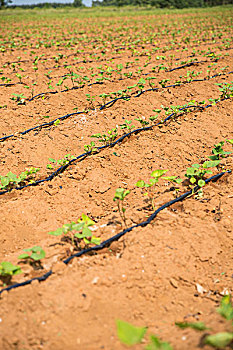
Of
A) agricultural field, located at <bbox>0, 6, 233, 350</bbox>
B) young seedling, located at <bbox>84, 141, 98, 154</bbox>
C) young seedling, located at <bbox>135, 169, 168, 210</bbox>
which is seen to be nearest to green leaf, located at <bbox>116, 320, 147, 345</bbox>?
agricultural field, located at <bbox>0, 6, 233, 350</bbox>

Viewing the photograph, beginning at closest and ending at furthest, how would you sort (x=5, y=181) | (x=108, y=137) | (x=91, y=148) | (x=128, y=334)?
(x=128, y=334)
(x=5, y=181)
(x=91, y=148)
(x=108, y=137)

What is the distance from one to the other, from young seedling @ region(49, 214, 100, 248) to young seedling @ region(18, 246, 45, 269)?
0.19m

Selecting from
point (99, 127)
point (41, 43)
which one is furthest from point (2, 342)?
→ point (41, 43)

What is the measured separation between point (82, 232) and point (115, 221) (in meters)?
0.53

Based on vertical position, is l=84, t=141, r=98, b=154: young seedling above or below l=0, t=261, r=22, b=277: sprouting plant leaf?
above

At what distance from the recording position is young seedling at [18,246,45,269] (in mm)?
2299

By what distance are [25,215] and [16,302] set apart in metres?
1.23

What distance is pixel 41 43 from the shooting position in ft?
40.0

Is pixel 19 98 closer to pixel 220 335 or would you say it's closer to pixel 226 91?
pixel 226 91

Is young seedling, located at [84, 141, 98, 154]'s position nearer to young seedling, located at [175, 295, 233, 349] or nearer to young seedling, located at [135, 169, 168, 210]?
young seedling, located at [135, 169, 168, 210]

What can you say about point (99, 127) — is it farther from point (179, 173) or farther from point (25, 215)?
point (25, 215)

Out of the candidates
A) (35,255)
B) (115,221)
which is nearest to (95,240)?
(115,221)

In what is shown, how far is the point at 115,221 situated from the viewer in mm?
2916

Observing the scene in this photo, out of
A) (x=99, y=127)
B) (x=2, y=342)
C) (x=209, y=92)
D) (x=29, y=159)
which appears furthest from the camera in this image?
(x=209, y=92)
